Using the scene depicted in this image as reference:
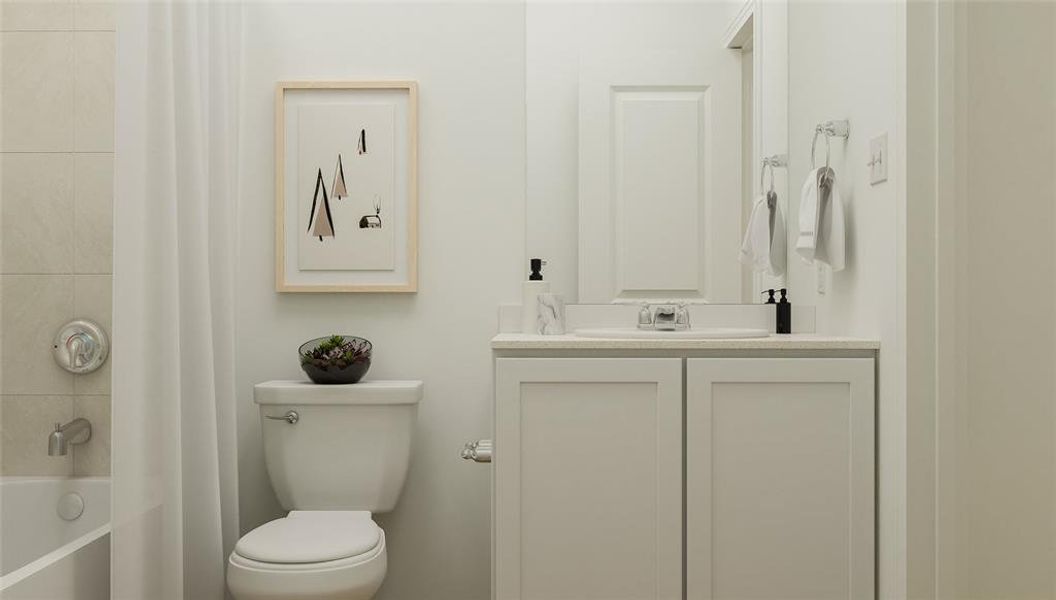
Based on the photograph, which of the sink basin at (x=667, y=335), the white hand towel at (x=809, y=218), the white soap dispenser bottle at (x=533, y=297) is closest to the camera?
the sink basin at (x=667, y=335)

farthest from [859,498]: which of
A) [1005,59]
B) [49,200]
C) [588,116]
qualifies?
[49,200]

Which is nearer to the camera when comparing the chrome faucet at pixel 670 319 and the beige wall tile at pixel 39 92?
the chrome faucet at pixel 670 319

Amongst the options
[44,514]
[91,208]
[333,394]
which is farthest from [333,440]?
[91,208]

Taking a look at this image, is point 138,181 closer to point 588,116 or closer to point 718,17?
point 588,116

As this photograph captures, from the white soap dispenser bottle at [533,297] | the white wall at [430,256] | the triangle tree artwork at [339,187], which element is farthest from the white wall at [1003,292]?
the triangle tree artwork at [339,187]

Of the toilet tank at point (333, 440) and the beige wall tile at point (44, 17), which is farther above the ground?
the beige wall tile at point (44, 17)

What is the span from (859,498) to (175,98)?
1777mm

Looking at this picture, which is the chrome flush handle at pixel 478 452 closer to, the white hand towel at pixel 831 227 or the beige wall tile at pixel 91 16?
the white hand towel at pixel 831 227

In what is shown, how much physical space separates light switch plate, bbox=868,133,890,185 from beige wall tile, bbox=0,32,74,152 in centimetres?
210

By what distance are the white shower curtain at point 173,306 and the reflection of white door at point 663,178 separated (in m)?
0.99

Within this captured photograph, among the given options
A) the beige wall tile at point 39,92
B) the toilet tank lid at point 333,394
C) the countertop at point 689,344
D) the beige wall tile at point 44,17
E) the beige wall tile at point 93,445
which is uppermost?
the beige wall tile at point 44,17

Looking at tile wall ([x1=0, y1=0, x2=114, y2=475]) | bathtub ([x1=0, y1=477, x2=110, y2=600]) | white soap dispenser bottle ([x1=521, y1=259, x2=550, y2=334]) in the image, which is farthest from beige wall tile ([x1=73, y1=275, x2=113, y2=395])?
white soap dispenser bottle ([x1=521, y1=259, x2=550, y2=334])

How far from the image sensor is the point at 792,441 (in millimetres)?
1771

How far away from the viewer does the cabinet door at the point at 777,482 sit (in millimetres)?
1765
